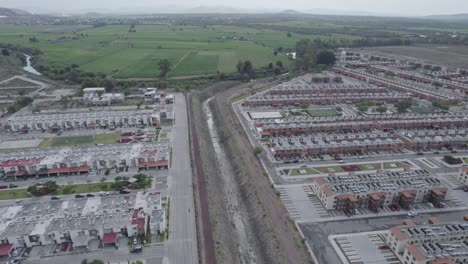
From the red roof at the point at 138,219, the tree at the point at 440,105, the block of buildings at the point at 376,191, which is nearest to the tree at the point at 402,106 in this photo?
the tree at the point at 440,105

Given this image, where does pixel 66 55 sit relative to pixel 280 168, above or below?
above

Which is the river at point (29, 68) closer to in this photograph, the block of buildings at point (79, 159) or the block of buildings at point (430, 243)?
the block of buildings at point (79, 159)

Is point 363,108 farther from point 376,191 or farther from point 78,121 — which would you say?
point 78,121

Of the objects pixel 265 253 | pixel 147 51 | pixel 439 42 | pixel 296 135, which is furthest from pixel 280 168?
pixel 439 42

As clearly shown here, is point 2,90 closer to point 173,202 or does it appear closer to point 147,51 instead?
point 147,51

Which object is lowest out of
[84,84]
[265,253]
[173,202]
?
[265,253]

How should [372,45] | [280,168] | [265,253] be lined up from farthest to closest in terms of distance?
[372,45] → [280,168] → [265,253]

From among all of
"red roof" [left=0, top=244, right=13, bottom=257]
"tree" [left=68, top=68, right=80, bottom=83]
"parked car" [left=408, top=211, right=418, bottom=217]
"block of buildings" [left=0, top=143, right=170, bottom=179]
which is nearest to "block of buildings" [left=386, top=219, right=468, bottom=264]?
"parked car" [left=408, top=211, right=418, bottom=217]
